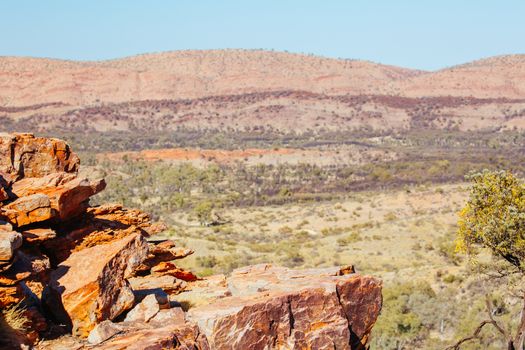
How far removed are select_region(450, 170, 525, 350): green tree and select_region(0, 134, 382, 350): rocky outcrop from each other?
356 cm

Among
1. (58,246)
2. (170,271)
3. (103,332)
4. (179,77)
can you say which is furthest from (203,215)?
(179,77)

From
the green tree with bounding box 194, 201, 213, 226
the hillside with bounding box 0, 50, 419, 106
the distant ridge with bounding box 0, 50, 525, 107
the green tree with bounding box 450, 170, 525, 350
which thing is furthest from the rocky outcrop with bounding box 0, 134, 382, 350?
the hillside with bounding box 0, 50, 419, 106

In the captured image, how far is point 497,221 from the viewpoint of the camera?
45.0 feet

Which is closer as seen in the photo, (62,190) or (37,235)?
(37,235)

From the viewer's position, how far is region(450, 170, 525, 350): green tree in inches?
528

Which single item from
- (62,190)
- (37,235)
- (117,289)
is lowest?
(117,289)

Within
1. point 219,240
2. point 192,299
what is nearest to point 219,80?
point 219,240

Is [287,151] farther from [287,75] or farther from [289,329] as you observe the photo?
[289,329]

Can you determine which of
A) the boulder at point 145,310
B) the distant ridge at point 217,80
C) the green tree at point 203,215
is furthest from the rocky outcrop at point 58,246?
the distant ridge at point 217,80

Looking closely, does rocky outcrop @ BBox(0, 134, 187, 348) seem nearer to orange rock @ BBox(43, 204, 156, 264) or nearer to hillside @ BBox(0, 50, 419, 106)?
orange rock @ BBox(43, 204, 156, 264)

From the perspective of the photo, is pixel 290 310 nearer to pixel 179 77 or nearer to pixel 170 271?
pixel 170 271

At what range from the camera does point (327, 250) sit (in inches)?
1375

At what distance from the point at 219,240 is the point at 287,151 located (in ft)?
154

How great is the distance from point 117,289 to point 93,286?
1.55 ft
